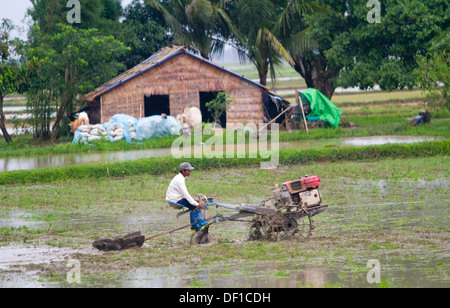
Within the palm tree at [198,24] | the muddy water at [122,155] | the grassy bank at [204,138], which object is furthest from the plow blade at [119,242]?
the palm tree at [198,24]

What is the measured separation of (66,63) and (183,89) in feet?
17.1

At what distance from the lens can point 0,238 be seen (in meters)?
10.4

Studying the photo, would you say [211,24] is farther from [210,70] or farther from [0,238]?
[0,238]

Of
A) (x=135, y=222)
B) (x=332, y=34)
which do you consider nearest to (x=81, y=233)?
(x=135, y=222)

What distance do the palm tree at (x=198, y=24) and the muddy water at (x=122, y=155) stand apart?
10.3 meters

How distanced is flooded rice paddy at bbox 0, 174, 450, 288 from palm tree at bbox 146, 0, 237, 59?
19.2 m

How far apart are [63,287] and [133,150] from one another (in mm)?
15226

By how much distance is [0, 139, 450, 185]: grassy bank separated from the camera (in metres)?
16.7

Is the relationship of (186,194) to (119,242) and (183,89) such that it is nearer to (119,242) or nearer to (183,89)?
(119,242)

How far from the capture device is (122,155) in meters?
20.9

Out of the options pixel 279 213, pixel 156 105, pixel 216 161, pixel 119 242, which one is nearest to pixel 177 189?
pixel 119 242

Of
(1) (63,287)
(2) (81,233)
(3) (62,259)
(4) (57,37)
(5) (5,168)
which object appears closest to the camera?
(1) (63,287)

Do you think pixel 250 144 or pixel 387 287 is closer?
pixel 387 287
